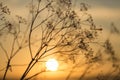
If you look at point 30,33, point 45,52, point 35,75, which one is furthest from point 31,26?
point 35,75

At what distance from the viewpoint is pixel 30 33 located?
74.5ft

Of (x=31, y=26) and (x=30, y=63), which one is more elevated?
(x=31, y=26)

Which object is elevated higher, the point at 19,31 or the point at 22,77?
the point at 19,31

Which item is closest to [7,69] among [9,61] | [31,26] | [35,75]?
[9,61]

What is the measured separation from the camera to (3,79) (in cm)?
2331

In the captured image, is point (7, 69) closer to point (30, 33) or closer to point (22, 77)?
point (22, 77)

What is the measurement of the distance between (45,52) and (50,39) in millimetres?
1154

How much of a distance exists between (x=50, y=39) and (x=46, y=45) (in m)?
0.63

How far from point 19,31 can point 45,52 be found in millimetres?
2560

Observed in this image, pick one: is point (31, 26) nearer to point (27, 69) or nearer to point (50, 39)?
point (50, 39)

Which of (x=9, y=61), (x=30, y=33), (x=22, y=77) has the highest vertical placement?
(x=30, y=33)

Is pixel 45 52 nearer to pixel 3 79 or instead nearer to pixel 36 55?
pixel 36 55

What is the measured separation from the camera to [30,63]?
2300cm

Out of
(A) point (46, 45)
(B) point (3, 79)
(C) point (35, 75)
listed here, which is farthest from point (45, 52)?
(B) point (3, 79)
